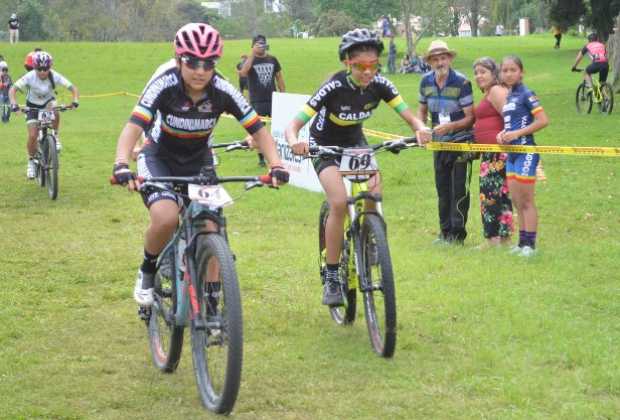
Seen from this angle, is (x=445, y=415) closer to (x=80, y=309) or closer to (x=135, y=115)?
(x=135, y=115)

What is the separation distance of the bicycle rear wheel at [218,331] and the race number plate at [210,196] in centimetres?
19

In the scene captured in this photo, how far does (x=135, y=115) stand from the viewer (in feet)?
20.6

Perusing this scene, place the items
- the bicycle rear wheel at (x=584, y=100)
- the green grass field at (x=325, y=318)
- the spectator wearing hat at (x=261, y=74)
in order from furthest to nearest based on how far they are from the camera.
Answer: the bicycle rear wheel at (x=584, y=100) → the spectator wearing hat at (x=261, y=74) → the green grass field at (x=325, y=318)

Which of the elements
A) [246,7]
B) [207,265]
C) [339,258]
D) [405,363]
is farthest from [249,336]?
[246,7]

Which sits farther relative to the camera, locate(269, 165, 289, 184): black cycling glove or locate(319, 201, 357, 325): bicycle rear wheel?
locate(319, 201, 357, 325): bicycle rear wheel

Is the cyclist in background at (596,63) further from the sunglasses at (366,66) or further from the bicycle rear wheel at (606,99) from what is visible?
the sunglasses at (366,66)

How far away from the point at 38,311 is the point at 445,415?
400 centimetres

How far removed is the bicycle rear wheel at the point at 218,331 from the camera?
5.50m

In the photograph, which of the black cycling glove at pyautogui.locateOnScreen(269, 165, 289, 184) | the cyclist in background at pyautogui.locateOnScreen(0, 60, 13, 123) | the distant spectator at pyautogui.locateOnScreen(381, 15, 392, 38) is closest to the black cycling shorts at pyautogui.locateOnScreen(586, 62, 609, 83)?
the cyclist in background at pyautogui.locateOnScreen(0, 60, 13, 123)

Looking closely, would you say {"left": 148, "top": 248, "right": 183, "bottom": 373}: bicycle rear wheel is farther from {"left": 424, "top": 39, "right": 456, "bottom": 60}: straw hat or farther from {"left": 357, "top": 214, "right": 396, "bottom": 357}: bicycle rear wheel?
{"left": 424, "top": 39, "right": 456, "bottom": 60}: straw hat

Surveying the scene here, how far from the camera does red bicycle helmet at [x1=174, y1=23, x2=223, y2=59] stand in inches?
241

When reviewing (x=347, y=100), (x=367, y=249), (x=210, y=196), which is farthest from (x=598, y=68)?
(x=210, y=196)

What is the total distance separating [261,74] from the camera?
723 inches

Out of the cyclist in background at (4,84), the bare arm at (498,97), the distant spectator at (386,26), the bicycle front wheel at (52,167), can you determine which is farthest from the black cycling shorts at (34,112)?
the distant spectator at (386,26)
